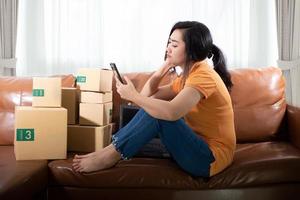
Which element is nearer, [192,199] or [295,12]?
[192,199]

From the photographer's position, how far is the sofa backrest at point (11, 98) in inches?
84.8

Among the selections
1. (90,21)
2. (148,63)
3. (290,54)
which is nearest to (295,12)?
(290,54)

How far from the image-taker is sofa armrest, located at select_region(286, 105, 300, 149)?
6.50ft

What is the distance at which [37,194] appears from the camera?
160 centimetres

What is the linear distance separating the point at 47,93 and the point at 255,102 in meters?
1.23

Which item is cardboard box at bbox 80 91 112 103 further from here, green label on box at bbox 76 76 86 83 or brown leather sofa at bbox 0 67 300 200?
brown leather sofa at bbox 0 67 300 200

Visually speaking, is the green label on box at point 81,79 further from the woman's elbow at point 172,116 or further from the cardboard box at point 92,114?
the woman's elbow at point 172,116

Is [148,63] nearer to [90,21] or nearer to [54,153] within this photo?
[90,21]

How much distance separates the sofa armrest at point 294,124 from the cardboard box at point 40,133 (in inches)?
49.7

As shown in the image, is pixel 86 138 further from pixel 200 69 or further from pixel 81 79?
pixel 200 69

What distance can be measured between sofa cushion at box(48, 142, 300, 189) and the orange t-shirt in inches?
2.7

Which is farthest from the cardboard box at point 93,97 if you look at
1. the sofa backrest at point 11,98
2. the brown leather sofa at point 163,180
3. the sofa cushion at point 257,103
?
the sofa cushion at point 257,103

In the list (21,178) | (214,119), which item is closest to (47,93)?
(21,178)

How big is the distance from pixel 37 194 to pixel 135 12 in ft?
5.24
